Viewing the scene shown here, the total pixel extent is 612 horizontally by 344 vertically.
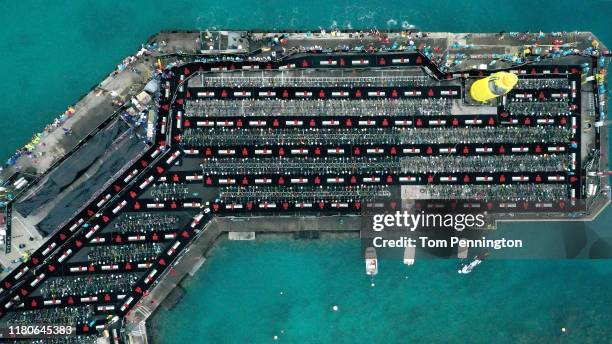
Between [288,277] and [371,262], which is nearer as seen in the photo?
[371,262]

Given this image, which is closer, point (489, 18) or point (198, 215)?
point (198, 215)

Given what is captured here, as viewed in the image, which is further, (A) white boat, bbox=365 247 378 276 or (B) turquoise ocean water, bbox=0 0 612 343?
(B) turquoise ocean water, bbox=0 0 612 343

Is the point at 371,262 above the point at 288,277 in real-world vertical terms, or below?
above

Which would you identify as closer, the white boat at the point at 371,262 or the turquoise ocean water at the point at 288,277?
the white boat at the point at 371,262

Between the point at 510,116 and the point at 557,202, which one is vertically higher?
the point at 510,116

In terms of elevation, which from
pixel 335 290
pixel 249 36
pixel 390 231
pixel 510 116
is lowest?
pixel 335 290

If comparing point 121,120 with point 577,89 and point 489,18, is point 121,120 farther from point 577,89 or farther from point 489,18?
point 577,89

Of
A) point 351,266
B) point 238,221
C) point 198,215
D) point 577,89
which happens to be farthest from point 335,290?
point 577,89
